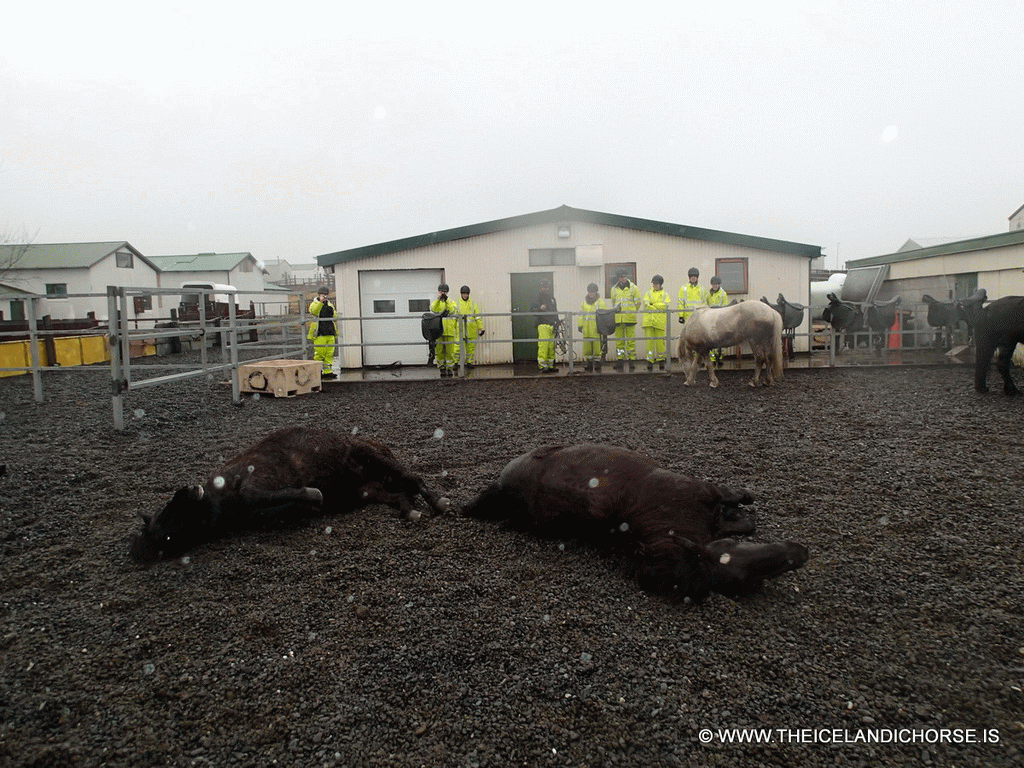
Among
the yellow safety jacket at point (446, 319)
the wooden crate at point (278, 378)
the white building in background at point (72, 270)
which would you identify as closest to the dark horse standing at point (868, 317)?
the yellow safety jacket at point (446, 319)

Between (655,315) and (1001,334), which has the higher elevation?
(655,315)

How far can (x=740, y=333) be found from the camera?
35.5ft

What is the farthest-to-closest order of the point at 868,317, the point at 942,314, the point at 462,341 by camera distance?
1. the point at 868,317
2. the point at 942,314
3. the point at 462,341

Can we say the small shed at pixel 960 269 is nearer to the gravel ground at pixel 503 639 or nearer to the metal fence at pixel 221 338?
the metal fence at pixel 221 338

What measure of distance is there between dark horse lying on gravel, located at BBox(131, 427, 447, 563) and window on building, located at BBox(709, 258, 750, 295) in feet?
41.2

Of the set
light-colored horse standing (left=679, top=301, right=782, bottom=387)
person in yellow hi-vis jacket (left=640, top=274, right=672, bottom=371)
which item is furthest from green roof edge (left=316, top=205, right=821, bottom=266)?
light-colored horse standing (left=679, top=301, right=782, bottom=387)

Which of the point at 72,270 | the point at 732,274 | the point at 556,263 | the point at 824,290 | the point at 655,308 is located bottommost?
the point at 655,308

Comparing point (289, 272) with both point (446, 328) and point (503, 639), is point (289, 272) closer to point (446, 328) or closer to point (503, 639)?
point (446, 328)

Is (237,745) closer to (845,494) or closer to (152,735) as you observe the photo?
Result: (152,735)

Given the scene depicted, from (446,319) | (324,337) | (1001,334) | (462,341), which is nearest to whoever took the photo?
(1001,334)

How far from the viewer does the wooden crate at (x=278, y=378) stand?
10461 millimetres

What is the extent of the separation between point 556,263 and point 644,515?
12794 mm

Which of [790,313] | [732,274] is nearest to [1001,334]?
[790,313]

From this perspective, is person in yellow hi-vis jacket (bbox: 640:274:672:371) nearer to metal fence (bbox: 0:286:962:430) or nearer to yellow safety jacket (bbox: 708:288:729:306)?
metal fence (bbox: 0:286:962:430)
